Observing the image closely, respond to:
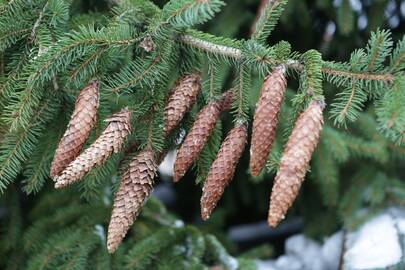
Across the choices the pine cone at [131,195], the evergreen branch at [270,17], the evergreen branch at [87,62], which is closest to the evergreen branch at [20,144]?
the evergreen branch at [87,62]

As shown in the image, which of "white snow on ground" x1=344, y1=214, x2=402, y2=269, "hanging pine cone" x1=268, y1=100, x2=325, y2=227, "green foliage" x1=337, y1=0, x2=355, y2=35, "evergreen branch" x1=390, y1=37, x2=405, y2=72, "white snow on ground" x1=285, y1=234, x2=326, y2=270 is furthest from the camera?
"white snow on ground" x1=285, y1=234, x2=326, y2=270

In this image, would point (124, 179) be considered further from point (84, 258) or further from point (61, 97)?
point (84, 258)

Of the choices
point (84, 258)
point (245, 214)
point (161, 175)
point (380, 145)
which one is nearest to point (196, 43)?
point (84, 258)

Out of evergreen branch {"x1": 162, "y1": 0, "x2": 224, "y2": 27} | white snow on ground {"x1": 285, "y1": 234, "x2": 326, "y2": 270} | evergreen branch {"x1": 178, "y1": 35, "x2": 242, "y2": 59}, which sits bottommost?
white snow on ground {"x1": 285, "y1": 234, "x2": 326, "y2": 270}

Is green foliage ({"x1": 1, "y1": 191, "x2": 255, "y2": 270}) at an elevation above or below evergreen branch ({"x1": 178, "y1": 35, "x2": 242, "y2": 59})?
below

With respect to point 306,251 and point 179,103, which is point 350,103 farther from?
point 306,251

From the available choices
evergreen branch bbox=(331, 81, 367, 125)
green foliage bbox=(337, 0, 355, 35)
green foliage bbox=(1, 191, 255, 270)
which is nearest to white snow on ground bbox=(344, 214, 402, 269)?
green foliage bbox=(1, 191, 255, 270)

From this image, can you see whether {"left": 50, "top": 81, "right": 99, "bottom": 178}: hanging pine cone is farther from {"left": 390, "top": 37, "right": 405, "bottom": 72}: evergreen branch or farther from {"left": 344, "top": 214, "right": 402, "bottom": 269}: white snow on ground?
{"left": 344, "top": 214, "right": 402, "bottom": 269}: white snow on ground

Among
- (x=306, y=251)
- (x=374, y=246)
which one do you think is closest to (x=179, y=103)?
(x=374, y=246)
